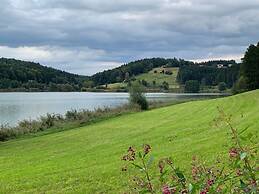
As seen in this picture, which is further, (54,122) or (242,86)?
(242,86)

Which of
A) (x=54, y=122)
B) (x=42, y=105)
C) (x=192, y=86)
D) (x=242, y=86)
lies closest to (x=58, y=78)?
(x=192, y=86)

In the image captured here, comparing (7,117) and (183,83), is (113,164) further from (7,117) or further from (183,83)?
(183,83)


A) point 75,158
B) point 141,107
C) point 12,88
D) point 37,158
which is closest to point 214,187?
point 75,158

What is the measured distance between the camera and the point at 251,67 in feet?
208

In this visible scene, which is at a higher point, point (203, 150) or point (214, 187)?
point (214, 187)

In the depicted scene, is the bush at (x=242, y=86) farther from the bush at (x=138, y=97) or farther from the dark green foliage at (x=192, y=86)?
the dark green foliage at (x=192, y=86)

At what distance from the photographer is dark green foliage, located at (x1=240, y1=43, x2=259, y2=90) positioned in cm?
6212

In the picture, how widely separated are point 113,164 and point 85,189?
3199 millimetres

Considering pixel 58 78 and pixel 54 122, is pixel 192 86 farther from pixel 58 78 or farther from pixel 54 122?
pixel 54 122

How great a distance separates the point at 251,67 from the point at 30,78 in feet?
397

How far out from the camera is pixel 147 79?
638 ft

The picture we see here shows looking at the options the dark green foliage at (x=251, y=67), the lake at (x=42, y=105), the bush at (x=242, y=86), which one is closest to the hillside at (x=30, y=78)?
the lake at (x=42, y=105)

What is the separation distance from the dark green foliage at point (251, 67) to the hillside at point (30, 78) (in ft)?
351

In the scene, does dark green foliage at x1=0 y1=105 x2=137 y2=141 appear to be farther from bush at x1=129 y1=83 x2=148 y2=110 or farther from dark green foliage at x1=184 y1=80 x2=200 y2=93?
dark green foliage at x1=184 y1=80 x2=200 y2=93
